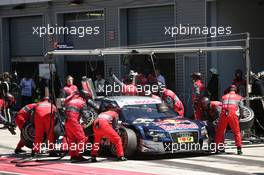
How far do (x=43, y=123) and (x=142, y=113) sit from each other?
2.33 m

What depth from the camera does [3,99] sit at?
77.8ft

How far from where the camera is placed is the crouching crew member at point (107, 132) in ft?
48.1

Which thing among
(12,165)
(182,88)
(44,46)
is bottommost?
(12,165)

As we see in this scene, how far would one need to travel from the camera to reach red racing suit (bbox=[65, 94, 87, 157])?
15.0 m

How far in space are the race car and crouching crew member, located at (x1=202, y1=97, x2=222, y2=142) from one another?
57 centimetres

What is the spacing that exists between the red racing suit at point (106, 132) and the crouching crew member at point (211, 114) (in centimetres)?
262

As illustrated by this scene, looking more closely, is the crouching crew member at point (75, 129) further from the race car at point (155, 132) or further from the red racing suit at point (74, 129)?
the race car at point (155, 132)

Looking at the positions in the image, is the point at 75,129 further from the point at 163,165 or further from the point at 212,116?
the point at 212,116

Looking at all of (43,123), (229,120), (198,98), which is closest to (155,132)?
(229,120)

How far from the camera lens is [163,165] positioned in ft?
46.8

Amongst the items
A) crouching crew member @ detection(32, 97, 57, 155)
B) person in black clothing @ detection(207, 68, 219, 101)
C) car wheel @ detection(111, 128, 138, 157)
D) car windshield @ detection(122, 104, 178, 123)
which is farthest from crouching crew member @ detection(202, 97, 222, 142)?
person in black clothing @ detection(207, 68, 219, 101)

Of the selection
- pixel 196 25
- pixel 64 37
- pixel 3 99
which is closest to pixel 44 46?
pixel 64 37

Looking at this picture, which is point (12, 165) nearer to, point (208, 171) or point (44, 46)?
point (208, 171)

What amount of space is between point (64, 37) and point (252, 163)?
A: 1700 centimetres
